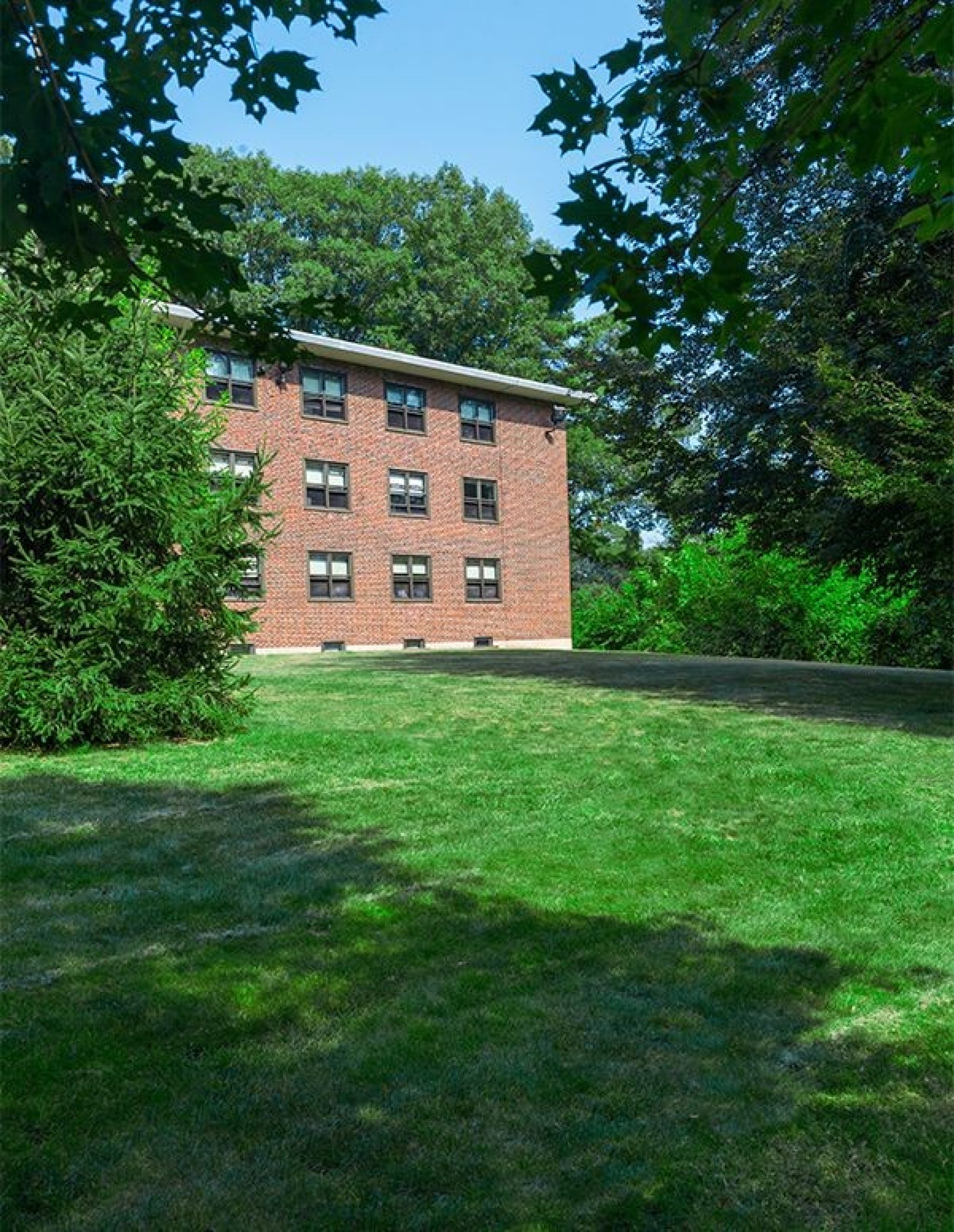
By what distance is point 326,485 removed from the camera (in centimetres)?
3291

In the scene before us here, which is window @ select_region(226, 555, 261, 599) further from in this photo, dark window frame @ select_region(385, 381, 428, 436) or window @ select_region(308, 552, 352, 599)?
dark window frame @ select_region(385, 381, 428, 436)

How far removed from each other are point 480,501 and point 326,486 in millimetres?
6255

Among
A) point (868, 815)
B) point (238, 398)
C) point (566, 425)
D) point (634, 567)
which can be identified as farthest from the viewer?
point (634, 567)

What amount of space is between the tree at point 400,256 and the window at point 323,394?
639 inches

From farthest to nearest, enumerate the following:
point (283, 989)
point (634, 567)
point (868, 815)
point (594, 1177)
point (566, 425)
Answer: point (634, 567)
point (566, 425)
point (868, 815)
point (283, 989)
point (594, 1177)

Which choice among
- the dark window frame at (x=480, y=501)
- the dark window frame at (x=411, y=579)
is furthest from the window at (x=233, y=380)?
the dark window frame at (x=480, y=501)

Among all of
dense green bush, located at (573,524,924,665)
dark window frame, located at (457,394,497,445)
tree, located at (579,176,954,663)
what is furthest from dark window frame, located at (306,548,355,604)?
tree, located at (579,176,954,663)

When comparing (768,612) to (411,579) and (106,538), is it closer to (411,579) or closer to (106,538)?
(411,579)

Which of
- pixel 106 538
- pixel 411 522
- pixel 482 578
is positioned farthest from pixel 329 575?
pixel 106 538

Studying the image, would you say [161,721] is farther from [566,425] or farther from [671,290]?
[566,425]

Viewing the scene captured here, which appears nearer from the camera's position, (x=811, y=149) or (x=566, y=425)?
(x=811, y=149)

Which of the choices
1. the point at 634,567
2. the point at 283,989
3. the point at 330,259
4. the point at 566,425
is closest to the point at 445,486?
the point at 566,425

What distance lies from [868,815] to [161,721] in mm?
7559

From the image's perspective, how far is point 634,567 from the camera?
163 feet
